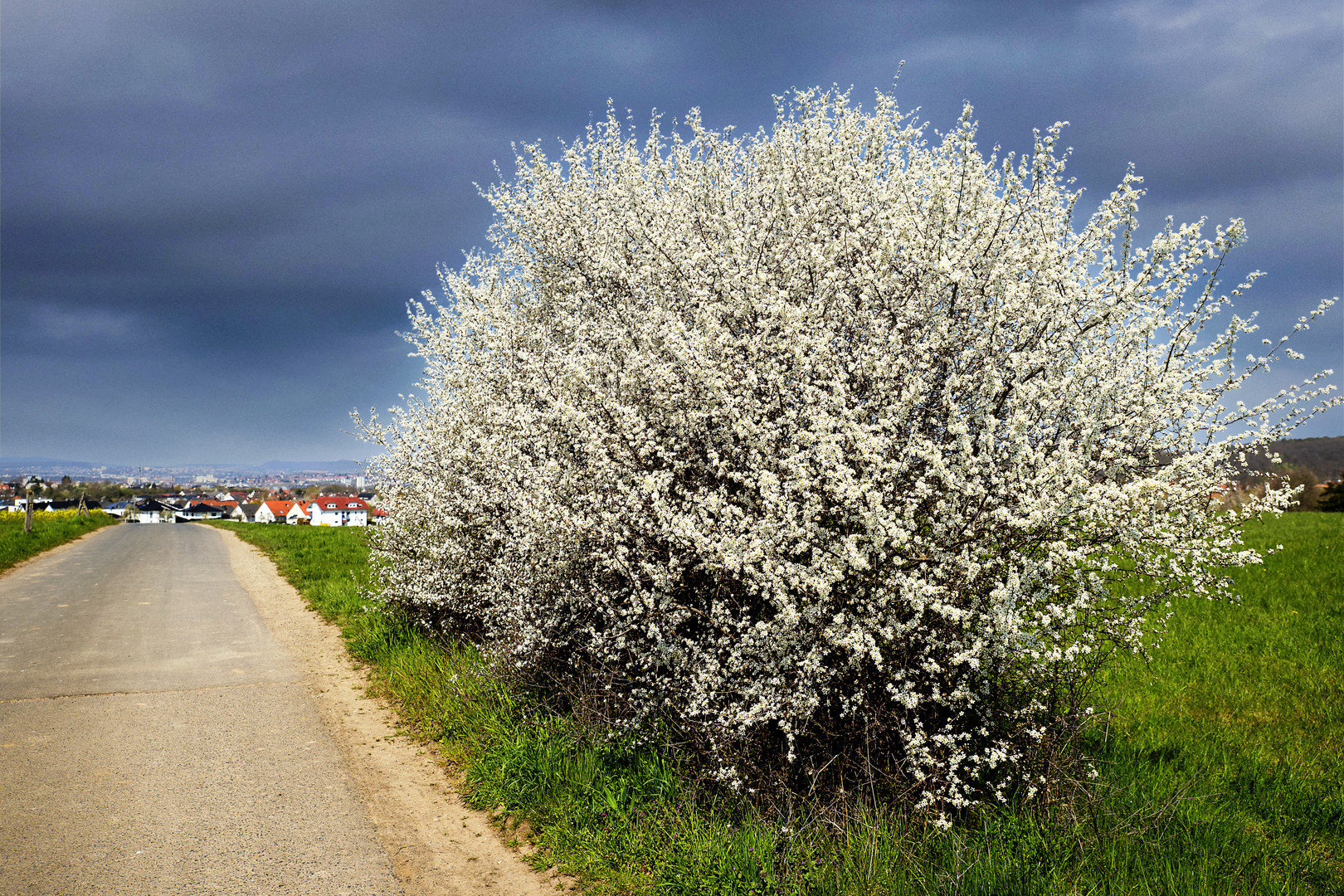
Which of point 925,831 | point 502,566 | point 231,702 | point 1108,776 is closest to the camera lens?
point 925,831

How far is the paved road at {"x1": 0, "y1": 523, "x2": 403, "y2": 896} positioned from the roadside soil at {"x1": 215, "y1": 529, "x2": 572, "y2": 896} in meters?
0.15

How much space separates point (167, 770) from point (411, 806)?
210cm

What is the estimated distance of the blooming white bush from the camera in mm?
3953

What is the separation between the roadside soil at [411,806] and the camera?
4375mm

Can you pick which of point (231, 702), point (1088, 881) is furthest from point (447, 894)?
point (231, 702)

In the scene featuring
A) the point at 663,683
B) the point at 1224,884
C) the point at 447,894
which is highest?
the point at 663,683

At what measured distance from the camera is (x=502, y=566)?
6422 millimetres

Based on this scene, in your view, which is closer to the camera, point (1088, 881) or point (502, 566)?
point (1088, 881)

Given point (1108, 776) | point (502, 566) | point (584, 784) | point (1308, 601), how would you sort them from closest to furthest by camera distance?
1. point (1108, 776)
2. point (584, 784)
3. point (502, 566)
4. point (1308, 601)

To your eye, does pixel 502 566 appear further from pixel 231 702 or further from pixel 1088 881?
pixel 1088 881

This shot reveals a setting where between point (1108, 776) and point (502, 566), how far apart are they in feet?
15.8

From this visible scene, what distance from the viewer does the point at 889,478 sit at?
409 centimetres

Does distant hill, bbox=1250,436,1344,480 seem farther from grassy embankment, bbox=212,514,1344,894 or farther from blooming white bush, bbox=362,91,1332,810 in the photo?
blooming white bush, bbox=362,91,1332,810

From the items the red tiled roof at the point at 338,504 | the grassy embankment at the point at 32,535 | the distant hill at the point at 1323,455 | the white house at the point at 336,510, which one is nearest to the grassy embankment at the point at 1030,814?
the grassy embankment at the point at 32,535
